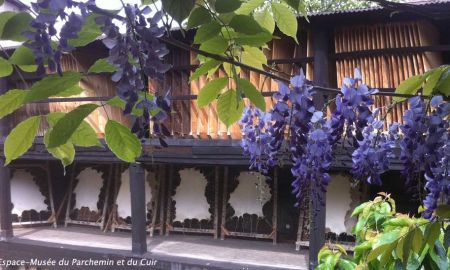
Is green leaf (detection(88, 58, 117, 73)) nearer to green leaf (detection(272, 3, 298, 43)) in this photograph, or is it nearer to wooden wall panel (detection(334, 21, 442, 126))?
green leaf (detection(272, 3, 298, 43))

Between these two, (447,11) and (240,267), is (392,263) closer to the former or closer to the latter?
(447,11)

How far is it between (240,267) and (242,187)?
5.83 ft

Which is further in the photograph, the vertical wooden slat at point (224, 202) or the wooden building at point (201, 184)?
the vertical wooden slat at point (224, 202)

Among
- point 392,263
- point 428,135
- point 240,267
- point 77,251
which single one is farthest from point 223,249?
point 428,135

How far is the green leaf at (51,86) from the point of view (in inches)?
24.8

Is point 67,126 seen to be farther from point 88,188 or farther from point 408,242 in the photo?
point 88,188

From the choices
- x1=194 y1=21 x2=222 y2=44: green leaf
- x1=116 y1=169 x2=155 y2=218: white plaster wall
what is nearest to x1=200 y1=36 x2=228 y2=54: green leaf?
x1=194 y1=21 x2=222 y2=44: green leaf

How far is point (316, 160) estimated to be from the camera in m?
1.33

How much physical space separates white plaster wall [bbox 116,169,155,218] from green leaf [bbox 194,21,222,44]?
717 centimetres

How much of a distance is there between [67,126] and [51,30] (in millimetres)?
143

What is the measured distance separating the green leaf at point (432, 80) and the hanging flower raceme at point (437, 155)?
0.03 meters

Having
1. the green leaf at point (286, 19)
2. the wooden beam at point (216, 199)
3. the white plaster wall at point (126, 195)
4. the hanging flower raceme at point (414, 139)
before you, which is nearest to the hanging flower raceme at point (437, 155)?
the hanging flower raceme at point (414, 139)

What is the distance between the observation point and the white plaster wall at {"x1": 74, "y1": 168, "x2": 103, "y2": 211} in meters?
8.46

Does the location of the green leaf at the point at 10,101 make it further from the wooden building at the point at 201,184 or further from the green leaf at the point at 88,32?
the wooden building at the point at 201,184
